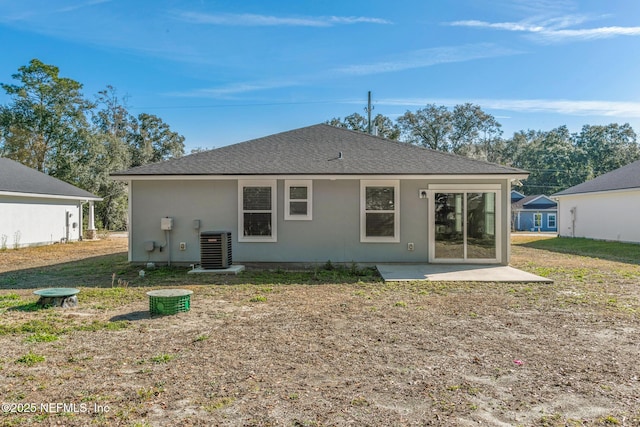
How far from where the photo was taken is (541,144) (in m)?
49.9

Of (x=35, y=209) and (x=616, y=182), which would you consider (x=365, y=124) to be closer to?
(x=616, y=182)

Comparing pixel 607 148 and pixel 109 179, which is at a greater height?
pixel 607 148

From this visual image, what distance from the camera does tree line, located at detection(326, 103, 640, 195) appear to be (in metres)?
45.5

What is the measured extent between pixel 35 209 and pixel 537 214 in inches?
1529

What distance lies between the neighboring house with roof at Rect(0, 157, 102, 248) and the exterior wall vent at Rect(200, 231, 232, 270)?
10510 mm

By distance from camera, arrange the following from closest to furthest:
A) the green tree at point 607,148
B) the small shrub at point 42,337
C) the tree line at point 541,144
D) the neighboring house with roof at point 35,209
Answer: the small shrub at point 42,337, the neighboring house with roof at point 35,209, the green tree at point 607,148, the tree line at point 541,144

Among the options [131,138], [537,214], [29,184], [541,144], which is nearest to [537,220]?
[537,214]

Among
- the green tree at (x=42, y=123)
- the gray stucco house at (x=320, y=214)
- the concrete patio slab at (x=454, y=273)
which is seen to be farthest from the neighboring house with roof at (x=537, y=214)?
the green tree at (x=42, y=123)

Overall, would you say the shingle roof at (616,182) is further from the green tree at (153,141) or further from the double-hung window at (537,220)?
the green tree at (153,141)

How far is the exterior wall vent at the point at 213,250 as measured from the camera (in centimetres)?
927

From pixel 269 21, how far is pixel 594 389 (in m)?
13.3

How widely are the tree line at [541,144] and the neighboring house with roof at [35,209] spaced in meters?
32.2

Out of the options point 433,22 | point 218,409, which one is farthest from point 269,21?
point 218,409

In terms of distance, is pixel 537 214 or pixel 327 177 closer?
pixel 327 177
